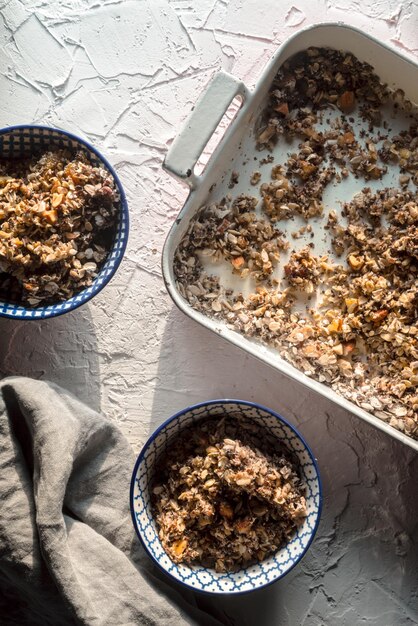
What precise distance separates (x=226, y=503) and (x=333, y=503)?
0.19 m

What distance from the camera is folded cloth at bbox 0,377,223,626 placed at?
1072 millimetres

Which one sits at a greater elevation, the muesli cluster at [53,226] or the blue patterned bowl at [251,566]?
the muesli cluster at [53,226]

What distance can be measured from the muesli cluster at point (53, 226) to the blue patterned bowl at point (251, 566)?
24 centimetres

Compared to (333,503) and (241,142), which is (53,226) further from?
(333,503)

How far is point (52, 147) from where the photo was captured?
114 centimetres

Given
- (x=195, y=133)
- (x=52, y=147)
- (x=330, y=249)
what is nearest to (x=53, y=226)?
(x=52, y=147)

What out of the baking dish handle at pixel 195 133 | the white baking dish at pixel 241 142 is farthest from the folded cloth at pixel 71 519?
the baking dish handle at pixel 195 133

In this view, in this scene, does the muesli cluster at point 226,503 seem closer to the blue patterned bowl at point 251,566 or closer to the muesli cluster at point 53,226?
the blue patterned bowl at point 251,566

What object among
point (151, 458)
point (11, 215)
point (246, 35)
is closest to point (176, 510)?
point (151, 458)

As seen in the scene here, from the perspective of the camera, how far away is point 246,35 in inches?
48.0

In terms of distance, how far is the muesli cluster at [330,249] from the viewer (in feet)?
3.64

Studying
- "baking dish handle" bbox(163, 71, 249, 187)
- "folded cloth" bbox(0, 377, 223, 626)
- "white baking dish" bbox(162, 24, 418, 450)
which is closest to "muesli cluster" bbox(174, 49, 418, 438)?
"white baking dish" bbox(162, 24, 418, 450)

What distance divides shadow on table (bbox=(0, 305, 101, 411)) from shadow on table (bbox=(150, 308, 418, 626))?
0.36ft

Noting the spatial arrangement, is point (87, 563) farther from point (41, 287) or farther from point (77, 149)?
point (77, 149)
